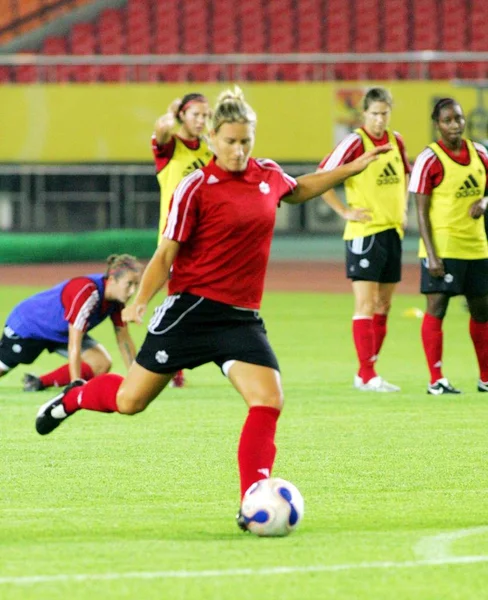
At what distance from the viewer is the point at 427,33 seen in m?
26.2

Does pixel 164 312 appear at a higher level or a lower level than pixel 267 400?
higher

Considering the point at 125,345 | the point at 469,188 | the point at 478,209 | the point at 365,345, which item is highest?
the point at 469,188

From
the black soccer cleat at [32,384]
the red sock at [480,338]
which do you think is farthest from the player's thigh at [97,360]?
the red sock at [480,338]

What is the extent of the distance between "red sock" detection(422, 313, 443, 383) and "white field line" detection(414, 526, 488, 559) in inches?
171

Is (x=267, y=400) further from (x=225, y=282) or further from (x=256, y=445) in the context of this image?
(x=225, y=282)

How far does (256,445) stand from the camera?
210 inches

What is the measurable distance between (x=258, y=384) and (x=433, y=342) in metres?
4.33

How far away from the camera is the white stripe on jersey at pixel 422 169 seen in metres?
9.26

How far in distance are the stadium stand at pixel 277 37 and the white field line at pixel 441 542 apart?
2069 cm

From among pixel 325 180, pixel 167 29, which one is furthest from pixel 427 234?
pixel 167 29

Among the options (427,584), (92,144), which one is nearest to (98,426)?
(427,584)

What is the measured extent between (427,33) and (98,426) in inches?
763

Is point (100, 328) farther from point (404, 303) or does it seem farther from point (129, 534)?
point (129, 534)

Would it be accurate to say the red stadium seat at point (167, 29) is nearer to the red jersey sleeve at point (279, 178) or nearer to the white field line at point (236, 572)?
the red jersey sleeve at point (279, 178)
